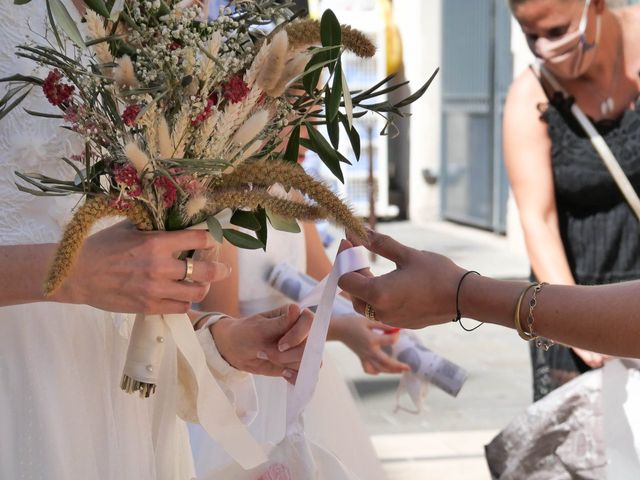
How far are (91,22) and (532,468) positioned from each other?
2.01 m

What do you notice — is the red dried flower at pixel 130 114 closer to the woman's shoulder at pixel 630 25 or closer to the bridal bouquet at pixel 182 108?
the bridal bouquet at pixel 182 108

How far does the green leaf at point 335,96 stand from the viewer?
1.58m

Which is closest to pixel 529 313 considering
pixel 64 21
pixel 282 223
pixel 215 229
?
pixel 282 223

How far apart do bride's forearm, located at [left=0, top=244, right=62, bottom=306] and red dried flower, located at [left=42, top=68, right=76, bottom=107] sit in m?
0.24

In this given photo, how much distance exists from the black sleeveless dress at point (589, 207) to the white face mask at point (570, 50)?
0.11 metres

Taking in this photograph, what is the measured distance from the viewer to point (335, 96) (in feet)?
5.24

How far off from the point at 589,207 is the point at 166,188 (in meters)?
2.07

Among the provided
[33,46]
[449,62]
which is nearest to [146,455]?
[33,46]

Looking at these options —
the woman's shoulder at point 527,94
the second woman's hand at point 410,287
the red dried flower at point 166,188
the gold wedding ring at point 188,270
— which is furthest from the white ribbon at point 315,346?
the woman's shoulder at point 527,94

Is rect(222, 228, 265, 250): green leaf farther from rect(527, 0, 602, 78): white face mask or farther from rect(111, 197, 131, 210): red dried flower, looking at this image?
rect(527, 0, 602, 78): white face mask

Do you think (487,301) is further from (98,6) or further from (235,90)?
(98,6)

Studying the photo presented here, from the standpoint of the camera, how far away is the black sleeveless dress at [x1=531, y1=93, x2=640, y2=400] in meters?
3.18

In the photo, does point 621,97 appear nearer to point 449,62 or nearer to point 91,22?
point 91,22

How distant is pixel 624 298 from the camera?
1.73 meters
